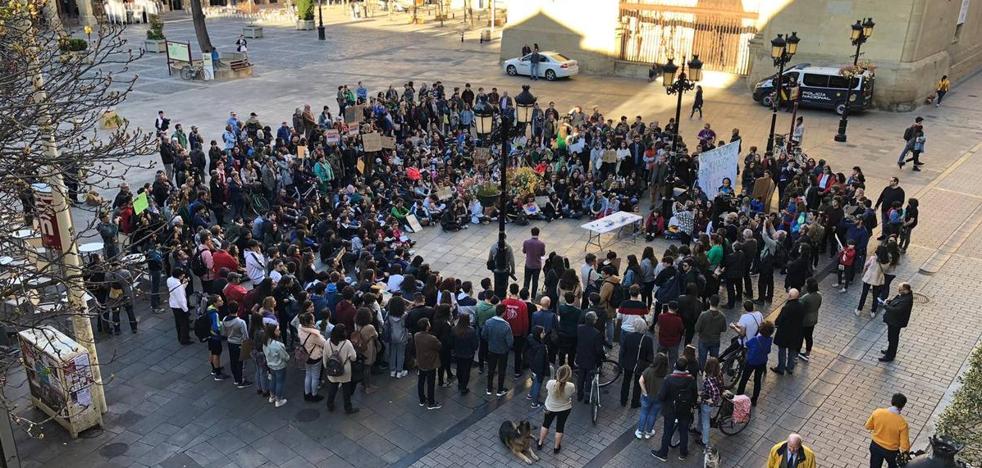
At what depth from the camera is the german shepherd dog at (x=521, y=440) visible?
10.3 m

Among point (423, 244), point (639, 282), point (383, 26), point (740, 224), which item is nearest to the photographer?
point (639, 282)

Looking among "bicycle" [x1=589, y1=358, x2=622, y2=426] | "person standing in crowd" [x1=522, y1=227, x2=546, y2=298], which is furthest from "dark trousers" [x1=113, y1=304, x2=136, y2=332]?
"bicycle" [x1=589, y1=358, x2=622, y2=426]

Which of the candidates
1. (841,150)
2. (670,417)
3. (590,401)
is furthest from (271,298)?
(841,150)

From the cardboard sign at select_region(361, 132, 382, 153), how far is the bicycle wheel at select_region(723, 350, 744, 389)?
11.8 metres

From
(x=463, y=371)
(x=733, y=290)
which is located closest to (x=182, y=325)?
(x=463, y=371)

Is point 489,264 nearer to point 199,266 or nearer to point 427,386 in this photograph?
point 427,386

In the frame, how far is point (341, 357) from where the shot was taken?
1090 centimetres

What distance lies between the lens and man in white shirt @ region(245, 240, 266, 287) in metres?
14.0

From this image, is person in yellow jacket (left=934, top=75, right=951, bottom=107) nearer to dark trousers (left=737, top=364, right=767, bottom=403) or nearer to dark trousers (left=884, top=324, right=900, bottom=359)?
dark trousers (left=884, top=324, right=900, bottom=359)

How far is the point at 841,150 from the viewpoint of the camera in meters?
24.8

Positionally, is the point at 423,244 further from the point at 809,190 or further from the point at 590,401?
the point at 809,190

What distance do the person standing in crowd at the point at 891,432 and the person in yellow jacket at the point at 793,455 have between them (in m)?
1.28

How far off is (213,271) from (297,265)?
158 cm

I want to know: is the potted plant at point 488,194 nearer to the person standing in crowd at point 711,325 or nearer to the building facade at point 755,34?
the person standing in crowd at point 711,325
